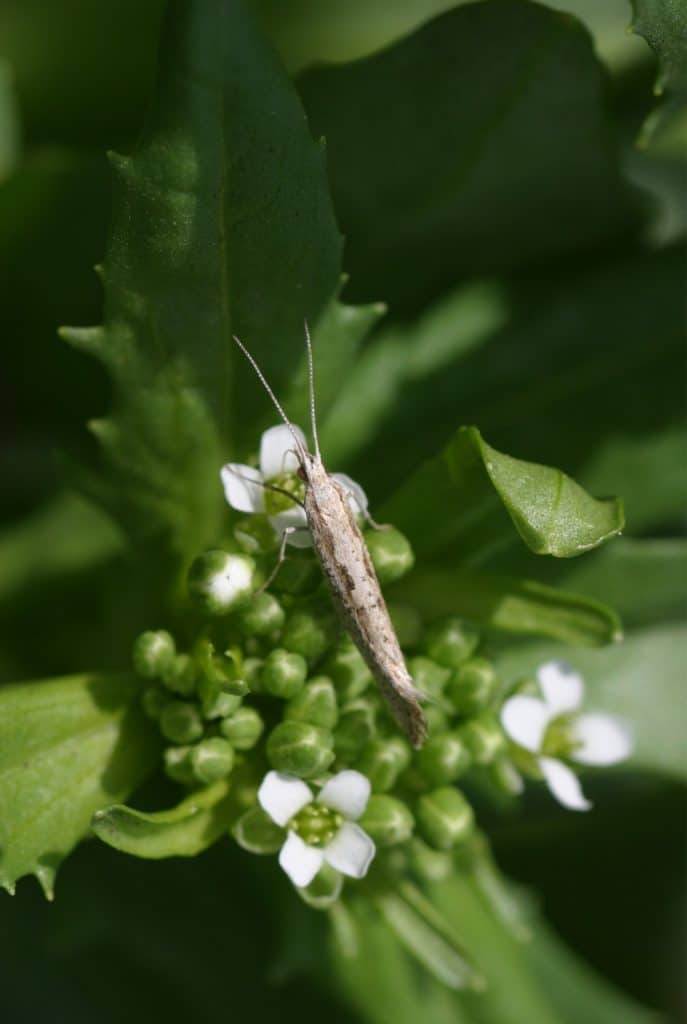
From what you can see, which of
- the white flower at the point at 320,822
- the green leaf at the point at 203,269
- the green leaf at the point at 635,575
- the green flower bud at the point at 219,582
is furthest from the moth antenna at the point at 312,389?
the green leaf at the point at 635,575

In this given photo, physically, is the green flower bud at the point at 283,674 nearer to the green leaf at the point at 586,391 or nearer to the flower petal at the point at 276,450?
the flower petal at the point at 276,450

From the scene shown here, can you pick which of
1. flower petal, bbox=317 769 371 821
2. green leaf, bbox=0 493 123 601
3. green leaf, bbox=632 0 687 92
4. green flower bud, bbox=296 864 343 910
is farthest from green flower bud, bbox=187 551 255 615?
green leaf, bbox=632 0 687 92

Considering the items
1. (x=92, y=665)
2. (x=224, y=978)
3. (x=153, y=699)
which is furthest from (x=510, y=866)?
(x=153, y=699)

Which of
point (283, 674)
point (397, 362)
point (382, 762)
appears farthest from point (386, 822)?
point (397, 362)

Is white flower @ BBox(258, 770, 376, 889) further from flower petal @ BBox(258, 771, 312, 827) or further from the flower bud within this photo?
the flower bud

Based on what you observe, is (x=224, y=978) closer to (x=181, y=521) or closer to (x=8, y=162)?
(x=181, y=521)

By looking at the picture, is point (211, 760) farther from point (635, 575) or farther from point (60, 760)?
point (635, 575)
